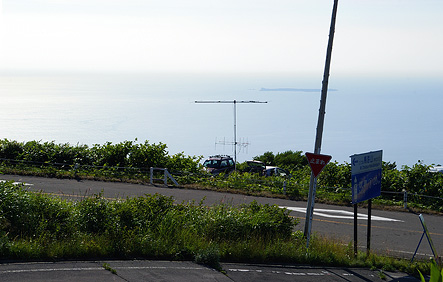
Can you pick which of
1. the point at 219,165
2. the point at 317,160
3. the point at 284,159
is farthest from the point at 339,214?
the point at 284,159

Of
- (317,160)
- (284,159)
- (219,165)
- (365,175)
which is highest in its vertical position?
(284,159)

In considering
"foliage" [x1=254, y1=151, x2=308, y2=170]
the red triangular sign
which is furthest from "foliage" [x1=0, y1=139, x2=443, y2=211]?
"foliage" [x1=254, y1=151, x2=308, y2=170]

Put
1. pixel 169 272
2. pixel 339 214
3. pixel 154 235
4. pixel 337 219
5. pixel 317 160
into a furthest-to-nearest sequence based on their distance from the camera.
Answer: pixel 339 214, pixel 337 219, pixel 317 160, pixel 154 235, pixel 169 272

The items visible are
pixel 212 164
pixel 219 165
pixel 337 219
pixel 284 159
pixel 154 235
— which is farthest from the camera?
pixel 284 159

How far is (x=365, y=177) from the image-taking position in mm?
12344

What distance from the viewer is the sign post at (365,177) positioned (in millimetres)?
11891

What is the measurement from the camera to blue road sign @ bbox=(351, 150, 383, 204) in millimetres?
11891

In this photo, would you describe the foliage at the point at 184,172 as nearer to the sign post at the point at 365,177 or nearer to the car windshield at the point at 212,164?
the sign post at the point at 365,177

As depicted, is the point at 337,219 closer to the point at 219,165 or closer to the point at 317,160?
the point at 317,160

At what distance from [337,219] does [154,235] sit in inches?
365

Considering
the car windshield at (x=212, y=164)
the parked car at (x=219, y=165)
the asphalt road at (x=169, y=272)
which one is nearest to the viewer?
the asphalt road at (x=169, y=272)

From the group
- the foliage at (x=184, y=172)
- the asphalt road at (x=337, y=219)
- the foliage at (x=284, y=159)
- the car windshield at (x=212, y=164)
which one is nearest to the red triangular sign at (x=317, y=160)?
the asphalt road at (x=337, y=219)

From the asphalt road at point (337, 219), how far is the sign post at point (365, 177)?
2148mm

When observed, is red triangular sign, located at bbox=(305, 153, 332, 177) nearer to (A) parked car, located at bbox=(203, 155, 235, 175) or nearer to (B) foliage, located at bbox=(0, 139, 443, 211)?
(B) foliage, located at bbox=(0, 139, 443, 211)
